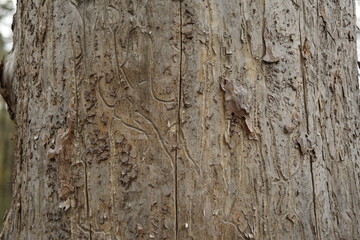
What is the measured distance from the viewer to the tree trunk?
1.55 meters

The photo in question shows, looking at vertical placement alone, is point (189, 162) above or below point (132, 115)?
below

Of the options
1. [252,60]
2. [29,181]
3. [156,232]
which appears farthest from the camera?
[29,181]

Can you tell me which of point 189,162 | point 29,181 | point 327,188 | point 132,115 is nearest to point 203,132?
point 189,162

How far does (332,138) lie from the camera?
5.82 ft

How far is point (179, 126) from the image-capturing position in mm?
1558

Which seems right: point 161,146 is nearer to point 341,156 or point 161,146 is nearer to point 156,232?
point 156,232

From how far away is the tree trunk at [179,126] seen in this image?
1546 millimetres

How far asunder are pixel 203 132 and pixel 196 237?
318 millimetres

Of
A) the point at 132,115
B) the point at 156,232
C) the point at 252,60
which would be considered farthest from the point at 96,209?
the point at 252,60

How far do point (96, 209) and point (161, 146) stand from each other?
0.28m

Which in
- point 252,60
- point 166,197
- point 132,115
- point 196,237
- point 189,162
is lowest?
point 196,237

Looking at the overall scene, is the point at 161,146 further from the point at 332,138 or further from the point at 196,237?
the point at 332,138

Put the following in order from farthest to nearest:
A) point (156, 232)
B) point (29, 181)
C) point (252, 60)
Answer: point (29, 181)
point (252, 60)
point (156, 232)

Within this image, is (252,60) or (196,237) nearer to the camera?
(196,237)
